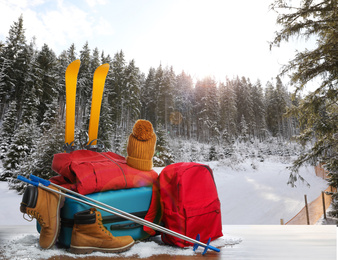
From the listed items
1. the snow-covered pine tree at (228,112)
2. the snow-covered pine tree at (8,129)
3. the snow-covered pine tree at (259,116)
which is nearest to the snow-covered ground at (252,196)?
the snow-covered pine tree at (8,129)

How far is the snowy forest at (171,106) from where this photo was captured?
2875mm

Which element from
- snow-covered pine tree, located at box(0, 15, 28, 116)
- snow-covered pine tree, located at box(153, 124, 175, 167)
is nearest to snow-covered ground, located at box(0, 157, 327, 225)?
snow-covered pine tree, located at box(153, 124, 175, 167)

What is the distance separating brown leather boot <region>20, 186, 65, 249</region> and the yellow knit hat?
37cm

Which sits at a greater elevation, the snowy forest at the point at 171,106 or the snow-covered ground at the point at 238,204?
the snowy forest at the point at 171,106

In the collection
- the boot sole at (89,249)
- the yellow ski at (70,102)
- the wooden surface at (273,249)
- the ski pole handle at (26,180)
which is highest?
the yellow ski at (70,102)

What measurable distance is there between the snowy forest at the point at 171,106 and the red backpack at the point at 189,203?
0.53 m

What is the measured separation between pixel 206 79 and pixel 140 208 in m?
21.9

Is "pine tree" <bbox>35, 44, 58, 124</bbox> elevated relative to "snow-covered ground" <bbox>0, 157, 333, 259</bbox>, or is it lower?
elevated

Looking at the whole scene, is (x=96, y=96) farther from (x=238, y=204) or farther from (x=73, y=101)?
(x=238, y=204)

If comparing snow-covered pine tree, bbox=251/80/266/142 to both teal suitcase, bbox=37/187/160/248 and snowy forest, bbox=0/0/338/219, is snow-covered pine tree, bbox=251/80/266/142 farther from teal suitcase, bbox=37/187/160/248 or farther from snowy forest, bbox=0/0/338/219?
teal suitcase, bbox=37/187/160/248

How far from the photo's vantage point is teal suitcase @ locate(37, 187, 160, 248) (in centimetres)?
85

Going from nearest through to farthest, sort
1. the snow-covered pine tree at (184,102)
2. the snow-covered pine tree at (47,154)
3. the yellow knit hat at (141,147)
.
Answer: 1. the yellow knit hat at (141,147)
2. the snow-covered pine tree at (47,154)
3. the snow-covered pine tree at (184,102)

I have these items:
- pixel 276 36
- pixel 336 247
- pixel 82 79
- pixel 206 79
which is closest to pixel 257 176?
pixel 276 36

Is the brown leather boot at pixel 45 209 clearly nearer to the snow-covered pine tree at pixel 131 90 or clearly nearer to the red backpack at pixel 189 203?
the red backpack at pixel 189 203
